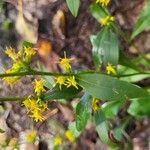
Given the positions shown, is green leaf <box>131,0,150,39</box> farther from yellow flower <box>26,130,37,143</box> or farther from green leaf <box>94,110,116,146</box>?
yellow flower <box>26,130,37,143</box>

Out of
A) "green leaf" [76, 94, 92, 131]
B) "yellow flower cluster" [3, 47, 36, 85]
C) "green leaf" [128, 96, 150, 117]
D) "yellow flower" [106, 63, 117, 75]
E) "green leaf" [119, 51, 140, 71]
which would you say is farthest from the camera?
"green leaf" [119, 51, 140, 71]

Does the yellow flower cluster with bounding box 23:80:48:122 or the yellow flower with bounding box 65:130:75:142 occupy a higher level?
the yellow flower cluster with bounding box 23:80:48:122

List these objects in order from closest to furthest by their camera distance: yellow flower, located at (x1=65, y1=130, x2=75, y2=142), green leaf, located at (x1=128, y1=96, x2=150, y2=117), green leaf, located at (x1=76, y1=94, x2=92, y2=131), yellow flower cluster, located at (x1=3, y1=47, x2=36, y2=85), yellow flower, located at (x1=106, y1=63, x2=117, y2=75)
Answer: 1. yellow flower cluster, located at (x1=3, y1=47, x2=36, y2=85)
2. green leaf, located at (x1=76, y1=94, x2=92, y2=131)
3. yellow flower, located at (x1=106, y1=63, x2=117, y2=75)
4. green leaf, located at (x1=128, y1=96, x2=150, y2=117)
5. yellow flower, located at (x1=65, y1=130, x2=75, y2=142)

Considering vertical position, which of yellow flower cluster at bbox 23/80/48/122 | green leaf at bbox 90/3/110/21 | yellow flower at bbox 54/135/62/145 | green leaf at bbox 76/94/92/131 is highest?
green leaf at bbox 90/3/110/21

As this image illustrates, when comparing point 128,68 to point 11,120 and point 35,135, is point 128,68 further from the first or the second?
point 11,120

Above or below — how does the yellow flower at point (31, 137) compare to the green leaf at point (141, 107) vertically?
below

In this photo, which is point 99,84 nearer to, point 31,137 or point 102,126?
point 102,126

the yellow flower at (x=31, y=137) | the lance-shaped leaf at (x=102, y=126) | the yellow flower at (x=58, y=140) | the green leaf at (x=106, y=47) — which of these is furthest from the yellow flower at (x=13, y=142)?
the green leaf at (x=106, y=47)

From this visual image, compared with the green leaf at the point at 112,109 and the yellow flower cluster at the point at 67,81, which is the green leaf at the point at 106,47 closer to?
the green leaf at the point at 112,109

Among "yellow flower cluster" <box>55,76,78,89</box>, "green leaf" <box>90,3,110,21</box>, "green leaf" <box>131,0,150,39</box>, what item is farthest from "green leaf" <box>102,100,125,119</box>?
"yellow flower cluster" <box>55,76,78,89</box>
